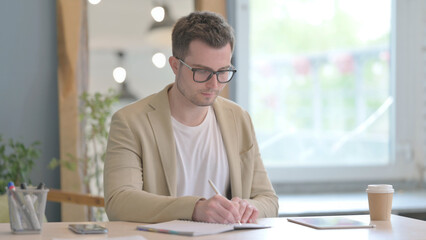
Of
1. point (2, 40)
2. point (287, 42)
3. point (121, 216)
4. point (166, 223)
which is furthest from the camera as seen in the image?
point (287, 42)

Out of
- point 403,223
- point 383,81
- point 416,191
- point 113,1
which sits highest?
point 113,1

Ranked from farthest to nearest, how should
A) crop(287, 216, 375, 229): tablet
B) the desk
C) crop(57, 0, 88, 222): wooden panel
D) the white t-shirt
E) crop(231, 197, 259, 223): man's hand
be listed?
crop(57, 0, 88, 222): wooden panel, the white t-shirt, crop(231, 197, 259, 223): man's hand, crop(287, 216, 375, 229): tablet, the desk

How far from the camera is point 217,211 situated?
2117 mm

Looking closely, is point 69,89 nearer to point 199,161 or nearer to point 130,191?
point 199,161

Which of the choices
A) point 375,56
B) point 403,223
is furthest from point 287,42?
point 403,223

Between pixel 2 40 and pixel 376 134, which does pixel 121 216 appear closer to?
pixel 2 40

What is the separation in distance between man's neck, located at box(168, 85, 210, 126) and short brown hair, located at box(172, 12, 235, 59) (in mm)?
173

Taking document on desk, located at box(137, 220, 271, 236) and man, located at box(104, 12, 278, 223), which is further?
man, located at box(104, 12, 278, 223)

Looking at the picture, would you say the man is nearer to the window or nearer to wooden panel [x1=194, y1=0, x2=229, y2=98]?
wooden panel [x1=194, y1=0, x2=229, y2=98]

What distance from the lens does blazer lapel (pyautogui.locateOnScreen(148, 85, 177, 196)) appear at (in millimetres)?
2533

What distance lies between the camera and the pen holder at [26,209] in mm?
1944

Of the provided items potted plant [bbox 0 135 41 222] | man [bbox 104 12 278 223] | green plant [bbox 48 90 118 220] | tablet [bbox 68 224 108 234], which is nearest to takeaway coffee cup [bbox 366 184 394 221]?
man [bbox 104 12 278 223]

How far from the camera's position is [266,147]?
4.62 metres

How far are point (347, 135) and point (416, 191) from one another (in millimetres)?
625
